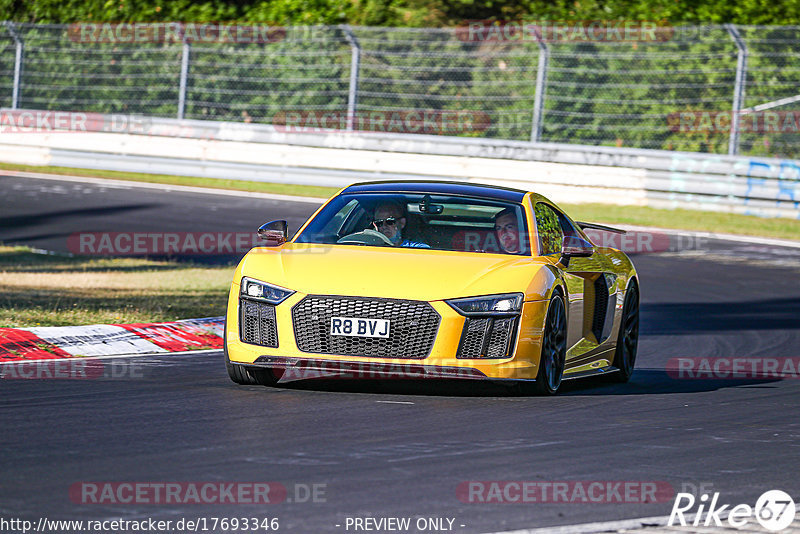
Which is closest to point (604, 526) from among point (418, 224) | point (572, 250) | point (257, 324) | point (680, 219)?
point (257, 324)

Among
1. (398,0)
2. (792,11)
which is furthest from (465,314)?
(398,0)

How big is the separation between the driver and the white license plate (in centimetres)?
116

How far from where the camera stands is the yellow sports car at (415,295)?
818 centimetres

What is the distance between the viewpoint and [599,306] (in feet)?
32.7

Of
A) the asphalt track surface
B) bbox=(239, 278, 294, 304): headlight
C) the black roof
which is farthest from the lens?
the black roof

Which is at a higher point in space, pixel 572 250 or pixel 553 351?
pixel 572 250

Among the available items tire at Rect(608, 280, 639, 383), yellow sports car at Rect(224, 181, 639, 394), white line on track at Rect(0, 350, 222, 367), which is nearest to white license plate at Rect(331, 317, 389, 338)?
yellow sports car at Rect(224, 181, 639, 394)

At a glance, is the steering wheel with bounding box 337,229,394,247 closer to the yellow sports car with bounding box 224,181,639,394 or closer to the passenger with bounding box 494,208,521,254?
the yellow sports car with bounding box 224,181,639,394

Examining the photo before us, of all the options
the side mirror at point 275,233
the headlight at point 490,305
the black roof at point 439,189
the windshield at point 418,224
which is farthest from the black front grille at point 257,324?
the black roof at point 439,189

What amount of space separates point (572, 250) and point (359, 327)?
1.77 meters

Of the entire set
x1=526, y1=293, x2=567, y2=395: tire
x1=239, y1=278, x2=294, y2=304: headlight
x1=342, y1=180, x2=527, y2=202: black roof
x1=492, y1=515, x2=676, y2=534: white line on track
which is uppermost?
x1=342, y1=180, x2=527, y2=202: black roof

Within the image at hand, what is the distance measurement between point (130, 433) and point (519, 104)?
1971cm

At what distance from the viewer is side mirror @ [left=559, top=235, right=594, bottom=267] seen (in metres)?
9.23

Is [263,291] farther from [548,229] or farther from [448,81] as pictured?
[448,81]
